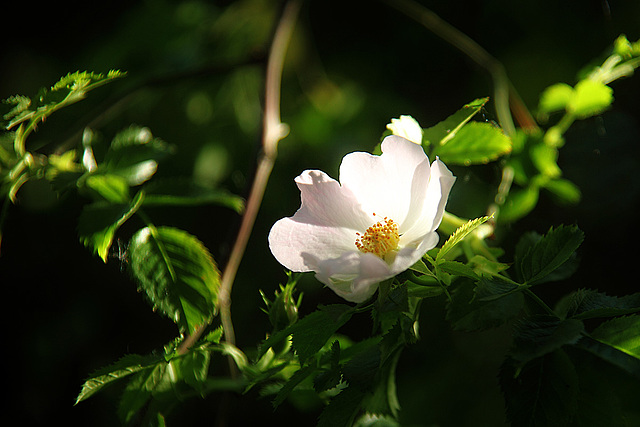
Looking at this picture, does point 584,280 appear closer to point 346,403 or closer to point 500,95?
point 500,95

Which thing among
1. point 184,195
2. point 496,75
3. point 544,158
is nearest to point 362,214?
point 184,195

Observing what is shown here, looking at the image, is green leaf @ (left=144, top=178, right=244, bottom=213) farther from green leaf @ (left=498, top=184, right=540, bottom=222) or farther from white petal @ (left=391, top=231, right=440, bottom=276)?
green leaf @ (left=498, top=184, right=540, bottom=222)

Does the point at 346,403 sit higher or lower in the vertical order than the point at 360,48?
lower

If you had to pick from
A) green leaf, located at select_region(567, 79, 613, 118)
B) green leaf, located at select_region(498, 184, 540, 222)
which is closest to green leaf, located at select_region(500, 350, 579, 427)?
green leaf, located at select_region(498, 184, 540, 222)

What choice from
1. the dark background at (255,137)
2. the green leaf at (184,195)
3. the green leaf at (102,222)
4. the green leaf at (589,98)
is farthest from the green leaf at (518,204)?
the green leaf at (102,222)

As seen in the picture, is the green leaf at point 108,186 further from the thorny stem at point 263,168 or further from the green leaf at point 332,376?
the green leaf at point 332,376

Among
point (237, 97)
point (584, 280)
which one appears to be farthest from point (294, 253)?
point (237, 97)
